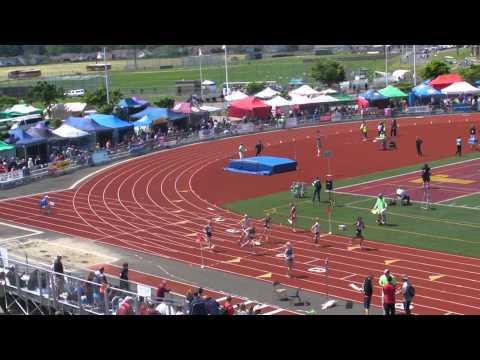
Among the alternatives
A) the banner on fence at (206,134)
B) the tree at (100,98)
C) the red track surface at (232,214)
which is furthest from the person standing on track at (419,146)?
the tree at (100,98)

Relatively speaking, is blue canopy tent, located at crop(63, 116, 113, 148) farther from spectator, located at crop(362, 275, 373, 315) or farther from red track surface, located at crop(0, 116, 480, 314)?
spectator, located at crop(362, 275, 373, 315)

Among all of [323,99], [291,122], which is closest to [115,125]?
[291,122]

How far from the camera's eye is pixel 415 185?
1230 inches

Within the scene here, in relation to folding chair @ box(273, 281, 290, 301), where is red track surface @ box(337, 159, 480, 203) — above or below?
below

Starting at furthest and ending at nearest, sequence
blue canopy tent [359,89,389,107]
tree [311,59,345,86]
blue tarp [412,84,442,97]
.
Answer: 1. tree [311,59,345,86]
2. blue tarp [412,84,442,97]
3. blue canopy tent [359,89,389,107]

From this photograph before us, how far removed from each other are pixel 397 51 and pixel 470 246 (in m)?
109

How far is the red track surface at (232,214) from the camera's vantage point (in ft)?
64.9

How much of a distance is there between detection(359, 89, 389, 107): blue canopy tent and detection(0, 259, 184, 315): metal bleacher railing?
149ft

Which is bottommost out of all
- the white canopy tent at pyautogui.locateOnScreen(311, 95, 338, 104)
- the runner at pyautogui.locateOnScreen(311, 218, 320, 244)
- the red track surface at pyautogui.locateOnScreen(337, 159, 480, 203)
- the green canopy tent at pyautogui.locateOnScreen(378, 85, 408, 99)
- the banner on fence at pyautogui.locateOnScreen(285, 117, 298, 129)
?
the banner on fence at pyautogui.locateOnScreen(285, 117, 298, 129)

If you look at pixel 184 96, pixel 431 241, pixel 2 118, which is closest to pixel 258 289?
pixel 431 241

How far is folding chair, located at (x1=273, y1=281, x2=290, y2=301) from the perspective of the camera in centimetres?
1855

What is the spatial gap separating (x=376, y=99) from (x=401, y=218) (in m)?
35.5

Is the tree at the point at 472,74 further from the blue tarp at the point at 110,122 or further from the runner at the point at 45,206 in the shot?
the runner at the point at 45,206

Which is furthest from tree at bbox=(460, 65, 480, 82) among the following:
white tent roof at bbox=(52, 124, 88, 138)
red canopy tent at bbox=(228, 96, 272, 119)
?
white tent roof at bbox=(52, 124, 88, 138)
